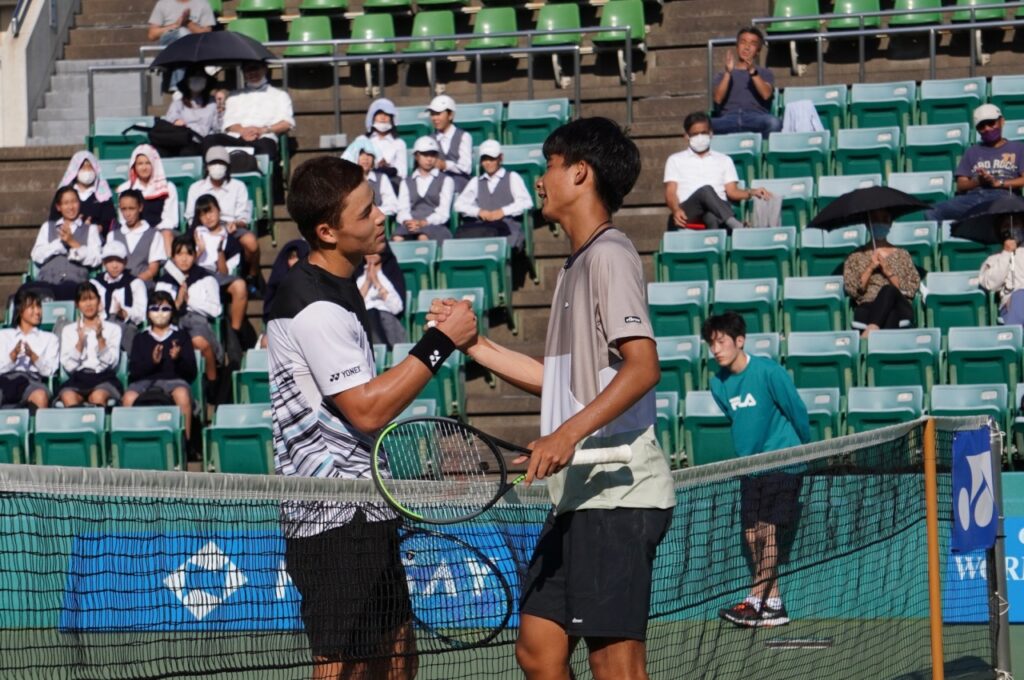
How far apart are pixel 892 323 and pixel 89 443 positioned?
6251 mm

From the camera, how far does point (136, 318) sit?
45.9 feet

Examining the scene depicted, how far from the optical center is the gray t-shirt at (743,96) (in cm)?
1576

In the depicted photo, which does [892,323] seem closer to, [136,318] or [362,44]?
[136,318]

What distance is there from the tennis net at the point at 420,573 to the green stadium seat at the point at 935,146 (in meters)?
7.66

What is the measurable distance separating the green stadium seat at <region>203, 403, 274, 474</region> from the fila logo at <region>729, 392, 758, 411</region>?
3994 millimetres

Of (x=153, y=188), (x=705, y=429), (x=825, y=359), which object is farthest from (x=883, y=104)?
(x=153, y=188)

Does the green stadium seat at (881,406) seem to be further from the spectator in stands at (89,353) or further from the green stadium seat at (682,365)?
the spectator in stands at (89,353)

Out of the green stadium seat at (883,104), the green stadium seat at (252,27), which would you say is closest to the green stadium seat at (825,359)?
the green stadium seat at (883,104)

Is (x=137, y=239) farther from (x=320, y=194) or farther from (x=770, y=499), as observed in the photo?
(x=320, y=194)

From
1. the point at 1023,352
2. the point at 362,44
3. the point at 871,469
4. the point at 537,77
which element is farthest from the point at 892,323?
the point at 362,44

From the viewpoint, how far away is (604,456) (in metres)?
4.59

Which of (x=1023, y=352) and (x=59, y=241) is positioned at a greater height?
(x=59, y=241)

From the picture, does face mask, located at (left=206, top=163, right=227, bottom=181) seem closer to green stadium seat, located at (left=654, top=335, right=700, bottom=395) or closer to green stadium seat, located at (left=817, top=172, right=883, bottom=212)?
green stadium seat, located at (left=654, top=335, right=700, bottom=395)

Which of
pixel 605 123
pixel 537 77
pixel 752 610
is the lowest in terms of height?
pixel 752 610
